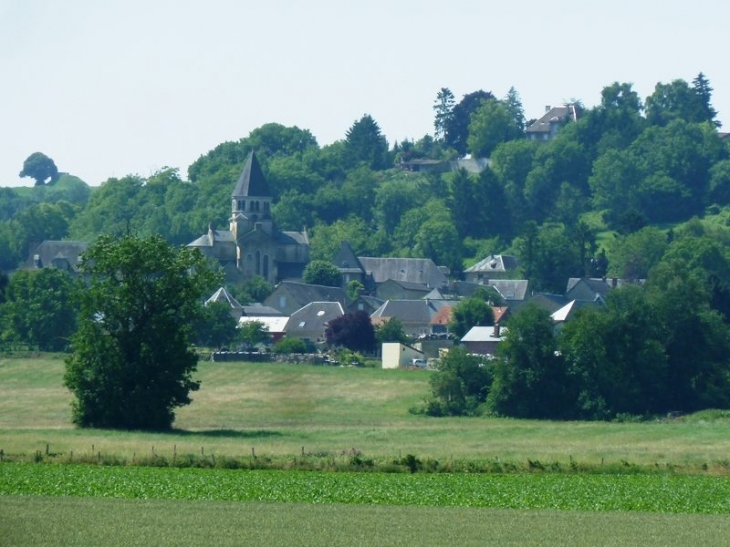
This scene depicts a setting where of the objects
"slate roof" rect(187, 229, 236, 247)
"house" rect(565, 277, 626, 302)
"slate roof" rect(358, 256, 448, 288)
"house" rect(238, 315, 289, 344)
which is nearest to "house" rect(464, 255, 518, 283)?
"slate roof" rect(358, 256, 448, 288)

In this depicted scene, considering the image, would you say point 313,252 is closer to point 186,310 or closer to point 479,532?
point 186,310

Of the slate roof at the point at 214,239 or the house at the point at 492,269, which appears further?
the house at the point at 492,269

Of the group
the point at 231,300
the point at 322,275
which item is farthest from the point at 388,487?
the point at 322,275

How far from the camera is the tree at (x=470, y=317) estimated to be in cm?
11556

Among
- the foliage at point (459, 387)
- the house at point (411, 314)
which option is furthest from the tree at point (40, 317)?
the house at point (411, 314)

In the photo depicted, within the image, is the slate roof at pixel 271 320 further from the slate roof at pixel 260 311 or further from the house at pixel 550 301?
the house at pixel 550 301

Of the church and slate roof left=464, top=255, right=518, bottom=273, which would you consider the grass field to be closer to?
the church

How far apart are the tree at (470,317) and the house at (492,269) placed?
109ft

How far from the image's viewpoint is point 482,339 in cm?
10631

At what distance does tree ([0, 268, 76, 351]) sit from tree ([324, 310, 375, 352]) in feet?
51.9

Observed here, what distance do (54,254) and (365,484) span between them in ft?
407

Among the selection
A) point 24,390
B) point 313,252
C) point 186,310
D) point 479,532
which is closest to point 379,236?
point 313,252

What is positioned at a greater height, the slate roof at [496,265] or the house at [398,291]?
the slate roof at [496,265]

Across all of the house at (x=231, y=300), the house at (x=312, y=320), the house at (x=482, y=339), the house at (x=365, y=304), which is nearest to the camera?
the house at (x=482, y=339)
